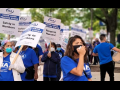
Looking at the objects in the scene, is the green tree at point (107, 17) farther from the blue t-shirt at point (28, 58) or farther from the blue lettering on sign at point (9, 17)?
the blue t-shirt at point (28, 58)

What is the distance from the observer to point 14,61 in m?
4.89

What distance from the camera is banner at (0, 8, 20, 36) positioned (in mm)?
7078

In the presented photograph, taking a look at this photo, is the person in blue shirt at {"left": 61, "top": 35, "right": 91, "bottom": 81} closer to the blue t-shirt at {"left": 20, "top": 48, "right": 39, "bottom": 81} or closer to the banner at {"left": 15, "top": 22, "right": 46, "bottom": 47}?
the banner at {"left": 15, "top": 22, "right": 46, "bottom": 47}

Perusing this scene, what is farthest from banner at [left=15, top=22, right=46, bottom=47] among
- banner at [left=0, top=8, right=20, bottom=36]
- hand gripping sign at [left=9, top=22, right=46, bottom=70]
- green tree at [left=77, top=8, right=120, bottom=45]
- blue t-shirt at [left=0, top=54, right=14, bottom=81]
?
green tree at [left=77, top=8, right=120, bottom=45]

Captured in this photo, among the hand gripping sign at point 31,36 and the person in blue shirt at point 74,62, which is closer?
the person in blue shirt at point 74,62

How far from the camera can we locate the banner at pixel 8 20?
23.2 ft

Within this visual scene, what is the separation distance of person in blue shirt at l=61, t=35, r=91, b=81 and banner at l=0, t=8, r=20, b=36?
3.50 metres

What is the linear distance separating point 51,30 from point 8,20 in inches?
69.0

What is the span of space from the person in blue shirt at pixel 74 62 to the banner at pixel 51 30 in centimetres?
442

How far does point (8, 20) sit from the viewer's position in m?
7.10

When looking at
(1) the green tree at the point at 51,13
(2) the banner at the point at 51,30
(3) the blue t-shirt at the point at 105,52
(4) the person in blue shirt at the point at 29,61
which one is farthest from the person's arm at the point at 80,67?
(1) the green tree at the point at 51,13

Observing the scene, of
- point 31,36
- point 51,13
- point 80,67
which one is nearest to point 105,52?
point 31,36
